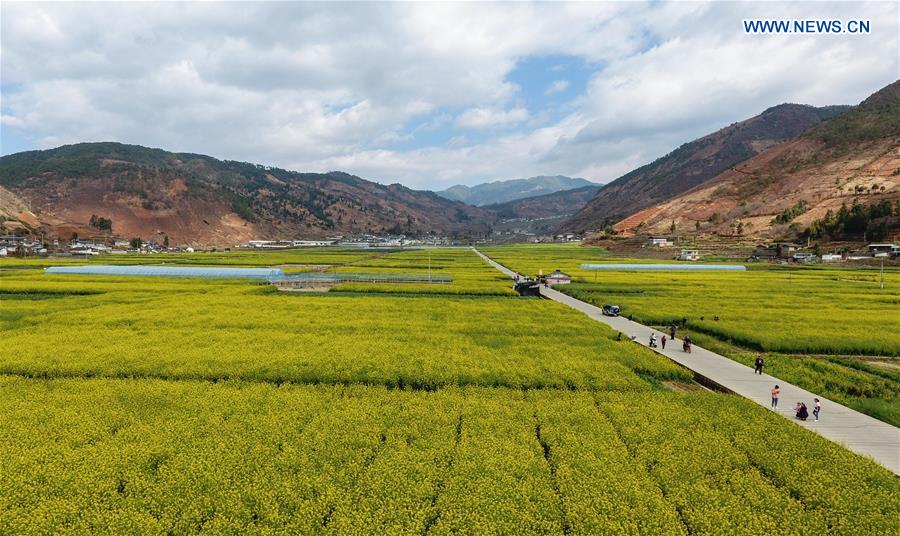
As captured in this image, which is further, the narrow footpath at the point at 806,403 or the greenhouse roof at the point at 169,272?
the greenhouse roof at the point at 169,272

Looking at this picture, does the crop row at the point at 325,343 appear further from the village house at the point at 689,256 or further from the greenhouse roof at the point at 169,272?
the village house at the point at 689,256

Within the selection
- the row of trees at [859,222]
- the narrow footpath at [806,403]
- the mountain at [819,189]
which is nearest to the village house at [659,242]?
the mountain at [819,189]

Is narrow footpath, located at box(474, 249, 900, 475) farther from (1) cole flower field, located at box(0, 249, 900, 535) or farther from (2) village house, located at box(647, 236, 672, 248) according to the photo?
(2) village house, located at box(647, 236, 672, 248)

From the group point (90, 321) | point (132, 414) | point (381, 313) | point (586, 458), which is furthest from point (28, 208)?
point (586, 458)

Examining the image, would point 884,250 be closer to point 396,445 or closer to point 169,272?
point 396,445

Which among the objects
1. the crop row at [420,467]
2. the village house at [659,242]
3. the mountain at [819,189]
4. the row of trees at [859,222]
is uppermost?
the mountain at [819,189]

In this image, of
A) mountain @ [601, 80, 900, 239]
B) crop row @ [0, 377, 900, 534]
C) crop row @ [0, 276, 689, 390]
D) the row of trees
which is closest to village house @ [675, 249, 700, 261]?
mountain @ [601, 80, 900, 239]
